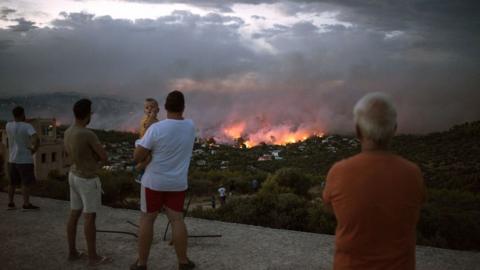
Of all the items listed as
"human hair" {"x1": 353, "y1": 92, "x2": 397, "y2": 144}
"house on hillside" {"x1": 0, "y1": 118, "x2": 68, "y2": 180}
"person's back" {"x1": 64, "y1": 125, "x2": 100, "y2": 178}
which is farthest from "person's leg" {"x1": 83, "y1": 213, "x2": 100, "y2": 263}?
"house on hillside" {"x1": 0, "y1": 118, "x2": 68, "y2": 180}

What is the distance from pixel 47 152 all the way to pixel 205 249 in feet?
92.1

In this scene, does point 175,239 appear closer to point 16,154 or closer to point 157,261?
point 157,261

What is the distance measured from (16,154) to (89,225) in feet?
11.4

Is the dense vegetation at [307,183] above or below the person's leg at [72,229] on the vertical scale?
below

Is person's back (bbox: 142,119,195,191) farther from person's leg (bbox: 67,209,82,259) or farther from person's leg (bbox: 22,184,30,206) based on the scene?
person's leg (bbox: 22,184,30,206)

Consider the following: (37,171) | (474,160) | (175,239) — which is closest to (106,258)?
(175,239)

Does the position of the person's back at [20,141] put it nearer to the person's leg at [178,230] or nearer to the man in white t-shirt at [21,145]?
the man in white t-shirt at [21,145]

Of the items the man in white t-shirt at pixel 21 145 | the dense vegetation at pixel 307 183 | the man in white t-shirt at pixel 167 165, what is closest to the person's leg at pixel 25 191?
the man in white t-shirt at pixel 21 145

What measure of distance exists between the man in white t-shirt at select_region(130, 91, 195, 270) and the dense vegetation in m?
3.68

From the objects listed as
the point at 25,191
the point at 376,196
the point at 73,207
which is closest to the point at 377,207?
the point at 376,196

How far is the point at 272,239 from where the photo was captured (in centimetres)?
683

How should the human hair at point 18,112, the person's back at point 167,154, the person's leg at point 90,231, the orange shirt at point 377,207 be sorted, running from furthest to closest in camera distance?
1. the human hair at point 18,112
2. the person's leg at point 90,231
3. the person's back at point 167,154
4. the orange shirt at point 377,207

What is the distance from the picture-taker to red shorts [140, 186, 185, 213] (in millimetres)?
4730

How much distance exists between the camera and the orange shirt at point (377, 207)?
263 centimetres
